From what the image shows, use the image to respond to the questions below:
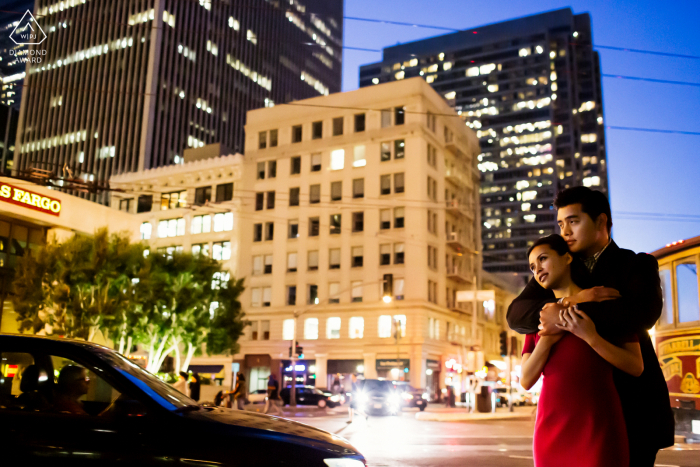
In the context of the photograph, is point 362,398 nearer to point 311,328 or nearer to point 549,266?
point 311,328

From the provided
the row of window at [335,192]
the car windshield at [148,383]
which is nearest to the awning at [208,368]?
the row of window at [335,192]

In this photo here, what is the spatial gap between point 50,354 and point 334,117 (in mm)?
54710

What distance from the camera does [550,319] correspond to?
3.02 meters

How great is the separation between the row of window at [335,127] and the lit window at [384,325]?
16.6m

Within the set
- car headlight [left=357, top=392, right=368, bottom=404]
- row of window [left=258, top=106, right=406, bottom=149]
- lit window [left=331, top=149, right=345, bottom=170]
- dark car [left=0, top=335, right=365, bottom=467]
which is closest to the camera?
dark car [left=0, top=335, right=365, bottom=467]

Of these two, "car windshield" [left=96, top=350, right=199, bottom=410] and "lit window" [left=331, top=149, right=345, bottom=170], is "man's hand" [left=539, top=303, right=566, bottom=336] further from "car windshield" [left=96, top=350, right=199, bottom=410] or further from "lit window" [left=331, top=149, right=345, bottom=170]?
"lit window" [left=331, top=149, right=345, bottom=170]

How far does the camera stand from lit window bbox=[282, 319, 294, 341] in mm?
54531

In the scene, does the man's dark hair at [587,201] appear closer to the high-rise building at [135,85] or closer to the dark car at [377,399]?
the dark car at [377,399]

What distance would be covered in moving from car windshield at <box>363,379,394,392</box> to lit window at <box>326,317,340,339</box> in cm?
2344

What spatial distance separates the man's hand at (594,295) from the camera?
2.96 m

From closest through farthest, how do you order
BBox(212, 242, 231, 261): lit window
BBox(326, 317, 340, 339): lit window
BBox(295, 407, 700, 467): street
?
BBox(295, 407, 700, 467): street < BBox(326, 317, 340, 339): lit window < BBox(212, 242, 231, 261): lit window

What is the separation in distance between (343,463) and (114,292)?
30.9 m

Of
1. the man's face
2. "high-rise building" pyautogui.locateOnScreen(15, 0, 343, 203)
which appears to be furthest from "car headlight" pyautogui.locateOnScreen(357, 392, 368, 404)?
"high-rise building" pyautogui.locateOnScreen(15, 0, 343, 203)

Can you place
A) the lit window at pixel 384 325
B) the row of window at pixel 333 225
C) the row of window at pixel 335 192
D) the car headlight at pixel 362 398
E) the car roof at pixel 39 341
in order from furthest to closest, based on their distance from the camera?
the row of window at pixel 335 192 < the row of window at pixel 333 225 < the lit window at pixel 384 325 < the car headlight at pixel 362 398 < the car roof at pixel 39 341
